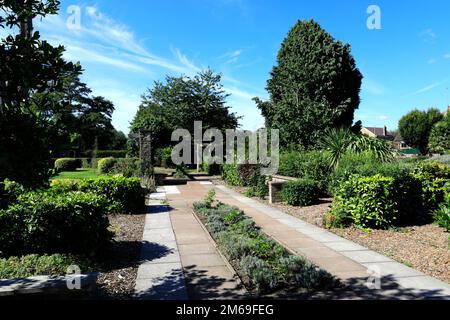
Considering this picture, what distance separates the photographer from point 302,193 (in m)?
11.9

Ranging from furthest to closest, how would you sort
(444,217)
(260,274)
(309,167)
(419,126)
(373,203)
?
(419,126)
(309,167)
(373,203)
(444,217)
(260,274)

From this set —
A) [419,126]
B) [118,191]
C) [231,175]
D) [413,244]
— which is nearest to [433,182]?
[413,244]

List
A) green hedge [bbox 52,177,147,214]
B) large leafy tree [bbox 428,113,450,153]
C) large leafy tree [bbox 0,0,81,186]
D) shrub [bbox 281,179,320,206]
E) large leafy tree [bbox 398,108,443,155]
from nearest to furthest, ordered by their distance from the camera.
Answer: large leafy tree [bbox 0,0,81,186] → green hedge [bbox 52,177,147,214] → shrub [bbox 281,179,320,206] → large leafy tree [bbox 428,113,450,153] → large leafy tree [bbox 398,108,443,155]

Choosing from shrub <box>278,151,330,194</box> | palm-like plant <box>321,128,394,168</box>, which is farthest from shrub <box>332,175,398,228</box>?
palm-like plant <box>321,128,394,168</box>

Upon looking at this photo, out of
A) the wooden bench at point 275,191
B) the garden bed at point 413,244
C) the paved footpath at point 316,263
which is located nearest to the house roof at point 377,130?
the wooden bench at point 275,191

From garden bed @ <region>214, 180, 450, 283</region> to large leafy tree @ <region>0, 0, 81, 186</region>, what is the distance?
535 centimetres

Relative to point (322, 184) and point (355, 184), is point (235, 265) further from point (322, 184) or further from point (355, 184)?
point (322, 184)

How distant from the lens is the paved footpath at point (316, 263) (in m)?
4.61

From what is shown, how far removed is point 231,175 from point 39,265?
15616 millimetres

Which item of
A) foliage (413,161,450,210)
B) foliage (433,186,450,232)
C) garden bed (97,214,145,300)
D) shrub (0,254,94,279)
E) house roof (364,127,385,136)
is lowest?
garden bed (97,214,145,300)

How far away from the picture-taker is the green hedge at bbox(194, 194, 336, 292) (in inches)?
190

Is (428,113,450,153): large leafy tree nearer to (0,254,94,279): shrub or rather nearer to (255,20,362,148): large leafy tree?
(255,20,362,148): large leafy tree

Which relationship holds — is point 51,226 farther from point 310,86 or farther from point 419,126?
point 419,126
